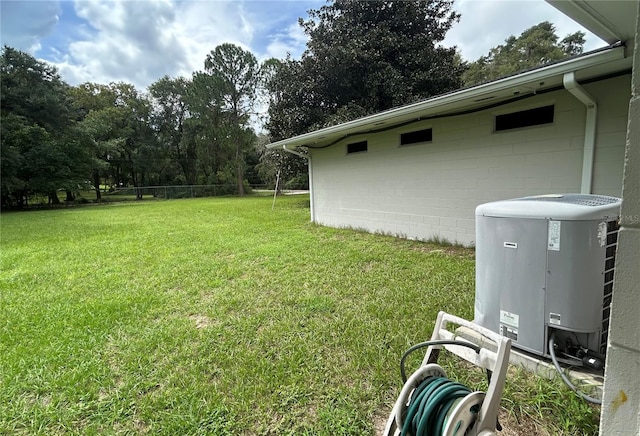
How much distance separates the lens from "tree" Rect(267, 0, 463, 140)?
9.74 meters

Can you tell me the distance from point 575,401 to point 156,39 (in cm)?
922

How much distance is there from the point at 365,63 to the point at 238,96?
13.5 m

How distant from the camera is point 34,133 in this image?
13.4m

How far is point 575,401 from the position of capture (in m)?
1.31

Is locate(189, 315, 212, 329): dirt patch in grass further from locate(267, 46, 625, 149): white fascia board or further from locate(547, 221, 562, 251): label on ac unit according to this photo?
locate(267, 46, 625, 149): white fascia board

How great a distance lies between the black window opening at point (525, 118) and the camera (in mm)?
3498

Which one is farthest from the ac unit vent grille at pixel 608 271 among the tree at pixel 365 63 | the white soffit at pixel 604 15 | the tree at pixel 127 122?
the tree at pixel 127 122

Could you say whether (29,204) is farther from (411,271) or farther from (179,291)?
(411,271)

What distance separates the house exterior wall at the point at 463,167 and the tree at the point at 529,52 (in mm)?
13827

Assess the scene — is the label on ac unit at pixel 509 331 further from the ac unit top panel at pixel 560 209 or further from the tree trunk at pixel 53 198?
the tree trunk at pixel 53 198

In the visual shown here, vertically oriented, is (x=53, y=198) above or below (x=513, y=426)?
above

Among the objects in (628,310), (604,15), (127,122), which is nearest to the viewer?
(628,310)

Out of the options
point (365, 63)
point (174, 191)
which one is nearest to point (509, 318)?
point (365, 63)

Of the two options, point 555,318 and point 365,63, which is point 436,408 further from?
point 365,63
